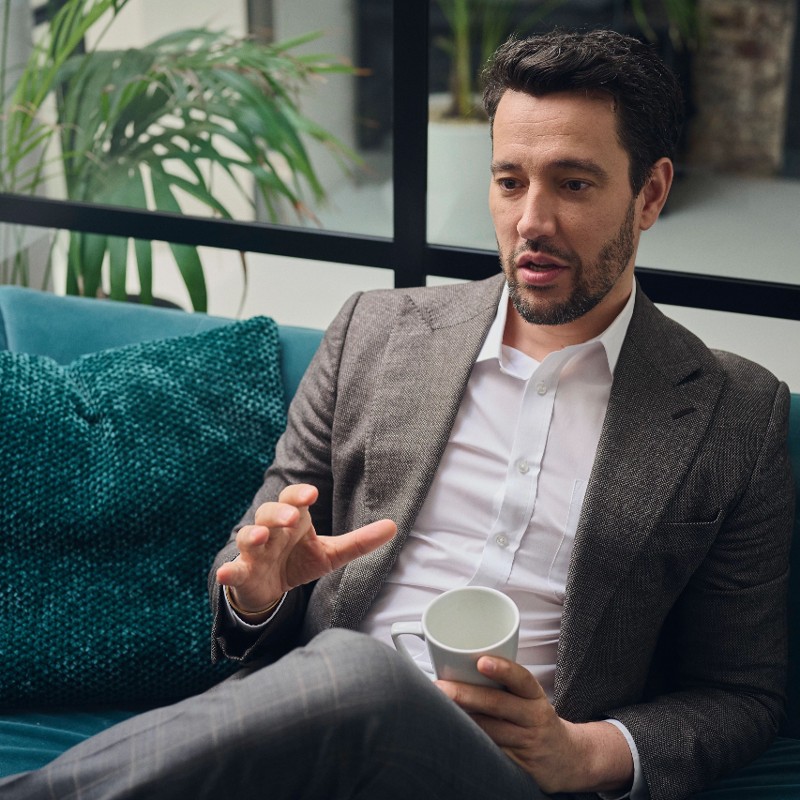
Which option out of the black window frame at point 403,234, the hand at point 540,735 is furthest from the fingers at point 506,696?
the black window frame at point 403,234

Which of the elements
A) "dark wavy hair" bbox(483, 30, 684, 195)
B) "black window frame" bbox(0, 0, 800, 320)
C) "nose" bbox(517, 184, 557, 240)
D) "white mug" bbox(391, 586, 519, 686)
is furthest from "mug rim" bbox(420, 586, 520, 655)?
"black window frame" bbox(0, 0, 800, 320)

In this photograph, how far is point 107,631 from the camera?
5.23ft

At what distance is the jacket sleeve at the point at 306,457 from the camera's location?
1.52 meters

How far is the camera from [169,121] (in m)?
2.21

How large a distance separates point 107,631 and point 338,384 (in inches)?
19.7

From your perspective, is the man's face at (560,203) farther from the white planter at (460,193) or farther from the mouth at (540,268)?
the white planter at (460,193)

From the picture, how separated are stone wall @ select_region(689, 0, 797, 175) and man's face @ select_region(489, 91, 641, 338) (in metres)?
0.58

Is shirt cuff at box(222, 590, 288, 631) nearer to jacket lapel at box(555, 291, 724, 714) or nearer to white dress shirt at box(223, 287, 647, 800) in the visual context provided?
white dress shirt at box(223, 287, 647, 800)

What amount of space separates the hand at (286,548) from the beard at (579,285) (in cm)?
37

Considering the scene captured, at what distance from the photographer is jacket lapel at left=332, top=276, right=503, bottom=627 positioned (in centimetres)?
147

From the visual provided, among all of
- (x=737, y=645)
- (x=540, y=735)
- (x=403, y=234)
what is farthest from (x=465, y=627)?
(x=403, y=234)

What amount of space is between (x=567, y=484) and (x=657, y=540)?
0.14 m

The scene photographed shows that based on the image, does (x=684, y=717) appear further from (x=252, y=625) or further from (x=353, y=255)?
(x=353, y=255)

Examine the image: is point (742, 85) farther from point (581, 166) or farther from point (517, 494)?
point (517, 494)
